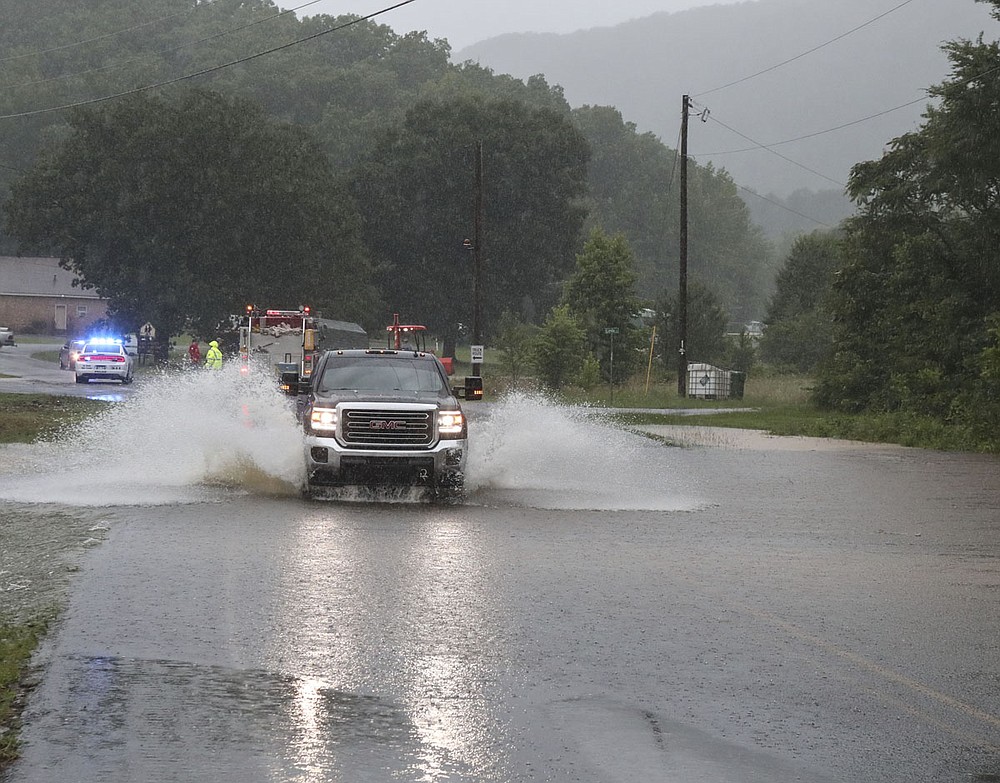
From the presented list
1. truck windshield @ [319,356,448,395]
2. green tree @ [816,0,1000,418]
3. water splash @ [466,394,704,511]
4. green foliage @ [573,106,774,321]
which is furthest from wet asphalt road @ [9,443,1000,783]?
green foliage @ [573,106,774,321]

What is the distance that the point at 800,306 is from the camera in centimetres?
8275

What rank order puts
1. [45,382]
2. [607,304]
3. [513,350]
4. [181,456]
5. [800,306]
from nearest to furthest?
[181,456] → [45,382] → [607,304] → [513,350] → [800,306]

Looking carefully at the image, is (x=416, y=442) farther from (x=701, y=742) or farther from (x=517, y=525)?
(x=701, y=742)

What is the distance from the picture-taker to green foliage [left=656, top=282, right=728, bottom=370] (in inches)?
2480

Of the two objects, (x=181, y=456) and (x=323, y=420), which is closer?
(x=323, y=420)

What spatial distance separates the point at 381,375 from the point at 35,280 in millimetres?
109908

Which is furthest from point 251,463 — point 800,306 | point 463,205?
point 463,205

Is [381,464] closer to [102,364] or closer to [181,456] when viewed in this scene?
[181,456]

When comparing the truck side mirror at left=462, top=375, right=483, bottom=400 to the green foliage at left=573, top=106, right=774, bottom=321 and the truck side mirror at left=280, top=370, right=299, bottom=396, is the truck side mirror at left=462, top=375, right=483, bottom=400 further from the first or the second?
the green foliage at left=573, top=106, right=774, bottom=321

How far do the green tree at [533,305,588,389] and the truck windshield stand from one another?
114 feet

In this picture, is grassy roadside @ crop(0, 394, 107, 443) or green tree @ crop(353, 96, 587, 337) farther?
green tree @ crop(353, 96, 587, 337)

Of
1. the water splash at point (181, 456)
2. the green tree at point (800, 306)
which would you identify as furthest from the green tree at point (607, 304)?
the water splash at point (181, 456)

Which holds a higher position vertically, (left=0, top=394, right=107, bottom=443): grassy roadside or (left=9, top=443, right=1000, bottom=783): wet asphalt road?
(left=0, top=394, right=107, bottom=443): grassy roadside

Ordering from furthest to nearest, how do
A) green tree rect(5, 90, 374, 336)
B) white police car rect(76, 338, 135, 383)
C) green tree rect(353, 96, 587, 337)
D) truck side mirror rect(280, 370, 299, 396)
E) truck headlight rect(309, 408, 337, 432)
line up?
green tree rect(353, 96, 587, 337) < green tree rect(5, 90, 374, 336) < white police car rect(76, 338, 135, 383) < truck side mirror rect(280, 370, 299, 396) < truck headlight rect(309, 408, 337, 432)
